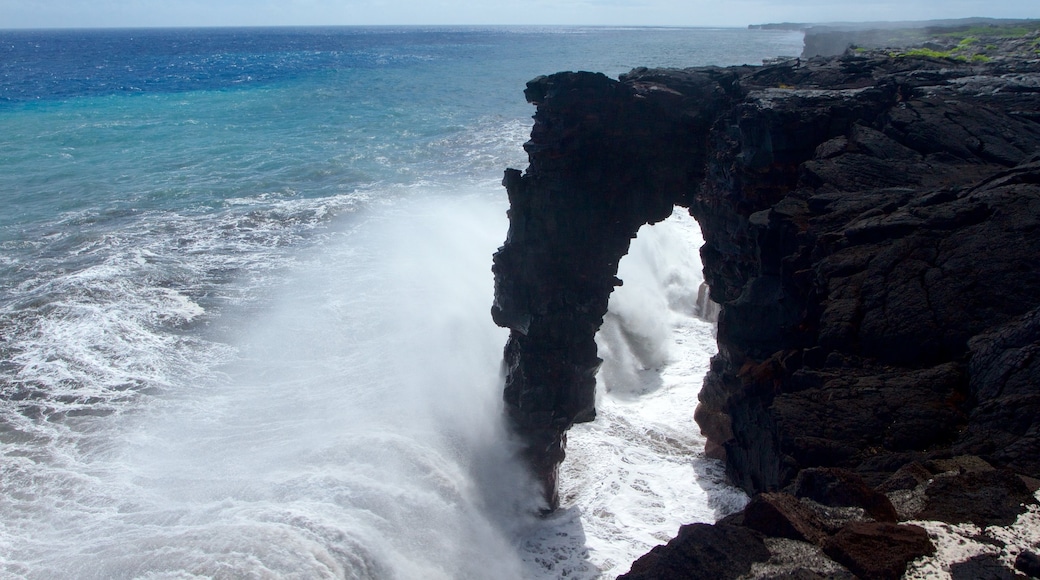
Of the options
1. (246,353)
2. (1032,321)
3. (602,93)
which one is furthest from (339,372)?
(1032,321)

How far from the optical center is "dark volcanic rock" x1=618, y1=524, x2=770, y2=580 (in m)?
7.41

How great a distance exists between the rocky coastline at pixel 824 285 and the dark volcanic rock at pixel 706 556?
26 mm

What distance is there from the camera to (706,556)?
24.9 feet

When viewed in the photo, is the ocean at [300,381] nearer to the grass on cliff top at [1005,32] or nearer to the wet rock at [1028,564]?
the wet rock at [1028,564]

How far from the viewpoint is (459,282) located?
30.8 metres

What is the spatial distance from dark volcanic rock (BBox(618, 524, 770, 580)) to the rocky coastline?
Answer: 0.03 meters

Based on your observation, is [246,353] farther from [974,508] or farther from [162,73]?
[162,73]

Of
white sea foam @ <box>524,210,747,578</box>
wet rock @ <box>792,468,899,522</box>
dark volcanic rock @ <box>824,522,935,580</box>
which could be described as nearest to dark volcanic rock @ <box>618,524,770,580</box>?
dark volcanic rock @ <box>824,522,935,580</box>

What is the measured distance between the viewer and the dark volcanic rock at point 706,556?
7.41m

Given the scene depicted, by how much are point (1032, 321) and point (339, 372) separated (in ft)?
63.4

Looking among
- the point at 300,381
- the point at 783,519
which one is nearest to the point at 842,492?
the point at 783,519

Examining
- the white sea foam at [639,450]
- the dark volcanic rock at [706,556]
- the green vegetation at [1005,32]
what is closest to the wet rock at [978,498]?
the dark volcanic rock at [706,556]

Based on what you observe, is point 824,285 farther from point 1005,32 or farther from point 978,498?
point 1005,32

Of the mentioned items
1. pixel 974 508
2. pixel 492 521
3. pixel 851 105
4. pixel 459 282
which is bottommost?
pixel 492 521
